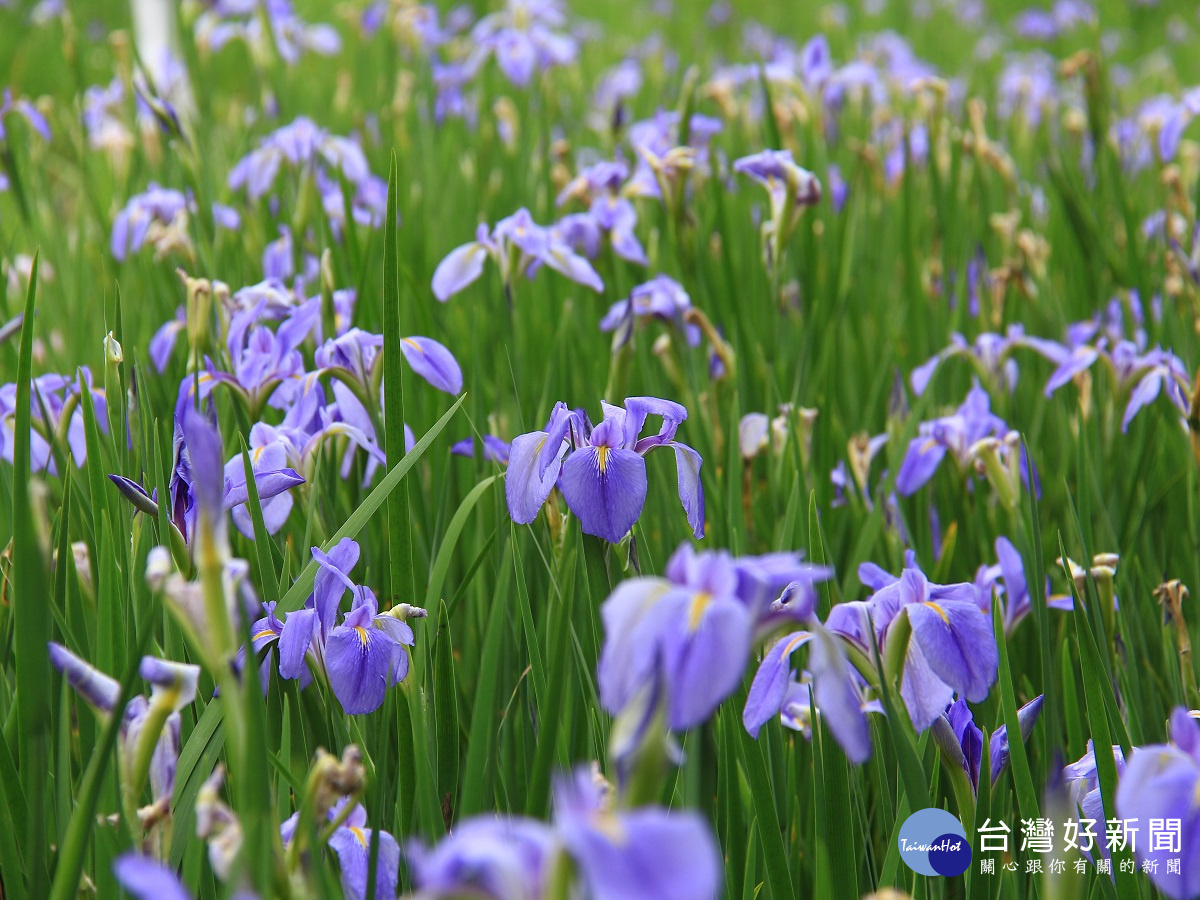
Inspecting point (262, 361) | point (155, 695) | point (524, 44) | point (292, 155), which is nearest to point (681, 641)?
point (155, 695)

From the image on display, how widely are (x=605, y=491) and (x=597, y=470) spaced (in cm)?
2

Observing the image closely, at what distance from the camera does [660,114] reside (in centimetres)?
290

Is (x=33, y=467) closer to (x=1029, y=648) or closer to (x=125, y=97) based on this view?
(x=1029, y=648)

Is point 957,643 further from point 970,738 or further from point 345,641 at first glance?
point 345,641

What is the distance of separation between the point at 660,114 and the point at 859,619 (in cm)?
227

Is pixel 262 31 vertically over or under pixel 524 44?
over

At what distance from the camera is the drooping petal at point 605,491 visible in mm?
903

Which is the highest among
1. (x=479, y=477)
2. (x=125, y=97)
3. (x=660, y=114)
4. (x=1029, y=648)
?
(x=125, y=97)

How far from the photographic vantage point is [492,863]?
16.3 inches

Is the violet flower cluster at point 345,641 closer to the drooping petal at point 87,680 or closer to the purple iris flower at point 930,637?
the drooping petal at point 87,680

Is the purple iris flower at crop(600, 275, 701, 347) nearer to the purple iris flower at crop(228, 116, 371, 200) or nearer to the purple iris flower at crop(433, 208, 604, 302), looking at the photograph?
the purple iris flower at crop(433, 208, 604, 302)

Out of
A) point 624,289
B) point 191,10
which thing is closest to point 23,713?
point 624,289

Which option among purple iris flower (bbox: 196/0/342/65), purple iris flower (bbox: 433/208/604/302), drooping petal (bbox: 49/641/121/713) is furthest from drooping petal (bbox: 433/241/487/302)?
purple iris flower (bbox: 196/0/342/65)

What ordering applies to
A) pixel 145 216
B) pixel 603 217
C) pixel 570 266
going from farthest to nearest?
pixel 145 216
pixel 603 217
pixel 570 266
